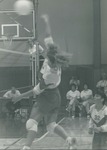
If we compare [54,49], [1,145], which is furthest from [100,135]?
[1,145]

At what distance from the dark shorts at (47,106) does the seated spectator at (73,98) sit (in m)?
9.07

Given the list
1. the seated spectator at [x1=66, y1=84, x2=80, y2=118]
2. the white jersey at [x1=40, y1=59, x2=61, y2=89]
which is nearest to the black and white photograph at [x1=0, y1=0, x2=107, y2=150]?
the seated spectator at [x1=66, y1=84, x2=80, y2=118]

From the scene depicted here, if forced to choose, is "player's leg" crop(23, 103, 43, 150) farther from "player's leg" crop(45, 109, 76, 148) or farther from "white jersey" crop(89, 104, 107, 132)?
"white jersey" crop(89, 104, 107, 132)

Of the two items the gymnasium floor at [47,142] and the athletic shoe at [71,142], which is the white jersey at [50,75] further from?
the gymnasium floor at [47,142]

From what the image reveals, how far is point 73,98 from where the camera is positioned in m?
17.0

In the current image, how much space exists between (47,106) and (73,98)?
10102 mm

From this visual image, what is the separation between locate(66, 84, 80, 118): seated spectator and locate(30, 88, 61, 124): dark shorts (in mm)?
9065

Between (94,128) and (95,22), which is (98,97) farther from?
(95,22)

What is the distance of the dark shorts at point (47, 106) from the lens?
689 centimetres

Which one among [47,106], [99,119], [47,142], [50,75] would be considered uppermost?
[50,75]

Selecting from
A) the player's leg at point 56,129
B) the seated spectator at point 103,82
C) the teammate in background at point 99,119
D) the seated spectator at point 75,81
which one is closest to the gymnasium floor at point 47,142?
the teammate in background at point 99,119

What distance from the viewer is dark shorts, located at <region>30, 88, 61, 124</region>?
22.6ft

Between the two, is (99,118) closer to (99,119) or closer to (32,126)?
(99,119)

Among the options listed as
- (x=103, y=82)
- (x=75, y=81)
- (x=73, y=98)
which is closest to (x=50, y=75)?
(x=73, y=98)
